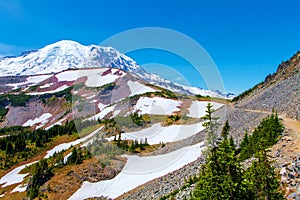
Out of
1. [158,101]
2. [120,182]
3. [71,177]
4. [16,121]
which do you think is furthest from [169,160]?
[16,121]

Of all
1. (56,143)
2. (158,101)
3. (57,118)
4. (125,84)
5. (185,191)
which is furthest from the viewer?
(57,118)

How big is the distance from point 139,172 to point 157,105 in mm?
64221

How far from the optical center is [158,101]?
4382 inches

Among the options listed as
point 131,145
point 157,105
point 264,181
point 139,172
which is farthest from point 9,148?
point 264,181

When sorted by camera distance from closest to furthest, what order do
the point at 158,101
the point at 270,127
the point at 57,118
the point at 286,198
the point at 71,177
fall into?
the point at 286,198 < the point at 270,127 < the point at 71,177 < the point at 158,101 < the point at 57,118

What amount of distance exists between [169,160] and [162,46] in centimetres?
3192

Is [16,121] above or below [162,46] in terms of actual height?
below

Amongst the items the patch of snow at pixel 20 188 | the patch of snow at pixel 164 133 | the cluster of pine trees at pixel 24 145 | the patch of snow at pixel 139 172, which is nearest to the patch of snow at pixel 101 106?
the cluster of pine trees at pixel 24 145

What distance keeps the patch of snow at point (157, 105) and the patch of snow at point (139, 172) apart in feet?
140

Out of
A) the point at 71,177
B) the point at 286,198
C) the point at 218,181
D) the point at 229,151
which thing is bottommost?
the point at 71,177

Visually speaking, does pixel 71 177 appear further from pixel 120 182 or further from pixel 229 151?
pixel 229 151

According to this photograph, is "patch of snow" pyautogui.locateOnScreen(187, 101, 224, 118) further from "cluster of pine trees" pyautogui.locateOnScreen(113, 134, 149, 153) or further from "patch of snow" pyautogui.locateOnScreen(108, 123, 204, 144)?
"cluster of pine trees" pyautogui.locateOnScreen(113, 134, 149, 153)

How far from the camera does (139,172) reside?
47.8m

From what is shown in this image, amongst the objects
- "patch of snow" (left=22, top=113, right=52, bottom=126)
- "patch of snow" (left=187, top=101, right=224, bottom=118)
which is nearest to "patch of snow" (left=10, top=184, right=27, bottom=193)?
"patch of snow" (left=187, top=101, right=224, bottom=118)
